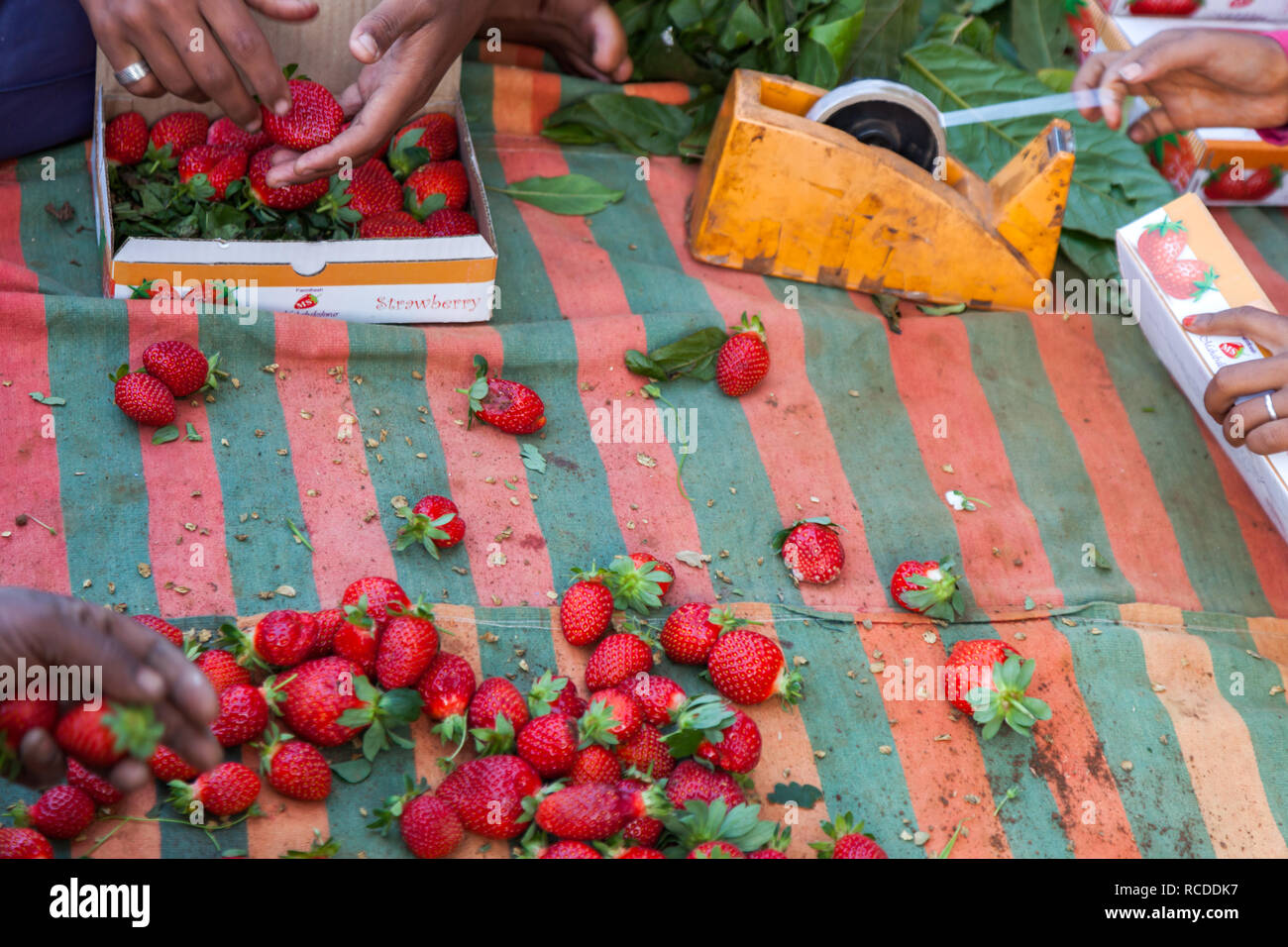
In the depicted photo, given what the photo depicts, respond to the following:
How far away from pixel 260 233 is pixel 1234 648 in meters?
1.97

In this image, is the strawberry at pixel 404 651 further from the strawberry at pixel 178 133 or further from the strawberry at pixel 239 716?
the strawberry at pixel 178 133

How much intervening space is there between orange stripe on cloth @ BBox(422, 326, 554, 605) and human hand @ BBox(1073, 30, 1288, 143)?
1355mm

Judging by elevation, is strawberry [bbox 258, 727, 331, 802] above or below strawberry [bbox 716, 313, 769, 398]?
below

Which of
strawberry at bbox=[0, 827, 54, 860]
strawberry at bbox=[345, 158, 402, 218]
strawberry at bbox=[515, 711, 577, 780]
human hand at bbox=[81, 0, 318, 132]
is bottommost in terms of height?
strawberry at bbox=[0, 827, 54, 860]

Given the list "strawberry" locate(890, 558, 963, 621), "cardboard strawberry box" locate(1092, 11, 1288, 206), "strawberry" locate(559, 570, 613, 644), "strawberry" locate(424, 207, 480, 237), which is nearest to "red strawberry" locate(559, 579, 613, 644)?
"strawberry" locate(559, 570, 613, 644)

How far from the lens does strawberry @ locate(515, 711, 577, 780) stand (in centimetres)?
143

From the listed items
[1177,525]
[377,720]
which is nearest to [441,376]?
[377,720]

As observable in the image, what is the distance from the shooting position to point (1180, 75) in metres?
2.31

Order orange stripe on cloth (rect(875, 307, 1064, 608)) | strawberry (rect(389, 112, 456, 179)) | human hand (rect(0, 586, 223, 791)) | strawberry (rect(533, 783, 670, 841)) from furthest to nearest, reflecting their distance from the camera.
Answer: strawberry (rect(389, 112, 456, 179)) → orange stripe on cloth (rect(875, 307, 1064, 608)) → strawberry (rect(533, 783, 670, 841)) → human hand (rect(0, 586, 223, 791))

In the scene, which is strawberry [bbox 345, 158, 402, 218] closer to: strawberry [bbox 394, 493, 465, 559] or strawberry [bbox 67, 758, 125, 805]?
strawberry [bbox 394, 493, 465, 559]

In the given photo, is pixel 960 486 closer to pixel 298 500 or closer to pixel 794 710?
pixel 794 710

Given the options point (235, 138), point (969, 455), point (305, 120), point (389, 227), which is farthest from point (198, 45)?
point (969, 455)

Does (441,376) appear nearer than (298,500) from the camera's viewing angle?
No

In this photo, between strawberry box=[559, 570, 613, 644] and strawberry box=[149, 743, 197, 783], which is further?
strawberry box=[559, 570, 613, 644]
